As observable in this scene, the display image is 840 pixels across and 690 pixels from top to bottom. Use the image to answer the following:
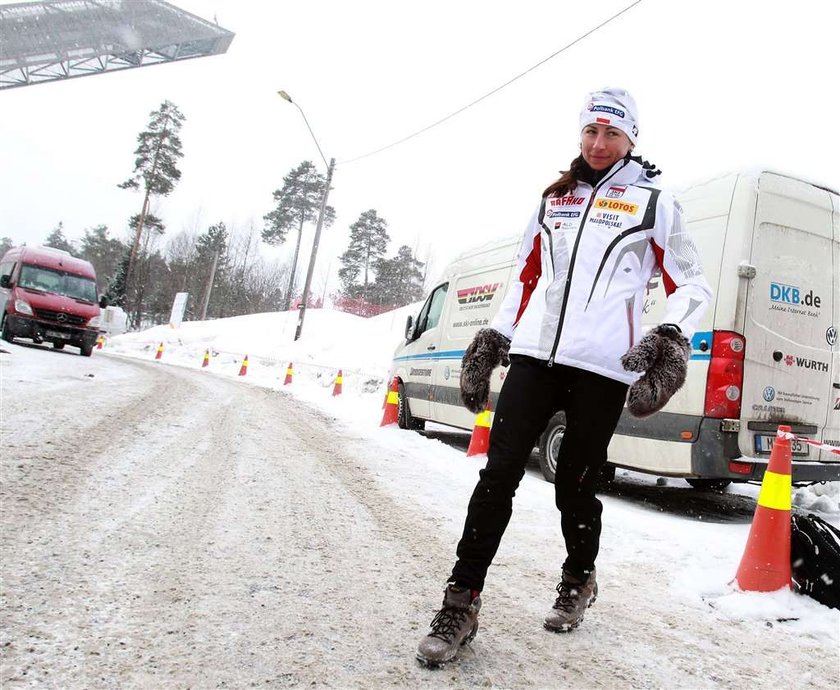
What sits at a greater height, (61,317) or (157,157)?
(157,157)

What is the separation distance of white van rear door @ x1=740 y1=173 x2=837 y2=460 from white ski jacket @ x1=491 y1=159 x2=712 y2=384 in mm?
2467

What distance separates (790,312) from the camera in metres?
4.36

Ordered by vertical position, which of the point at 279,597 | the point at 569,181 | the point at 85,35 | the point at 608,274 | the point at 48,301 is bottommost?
the point at 279,597

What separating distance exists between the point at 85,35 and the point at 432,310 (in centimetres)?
3743

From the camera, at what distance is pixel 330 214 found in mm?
47188

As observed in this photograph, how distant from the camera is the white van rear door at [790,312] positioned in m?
4.21

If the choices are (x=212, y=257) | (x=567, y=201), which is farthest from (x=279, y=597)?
(x=212, y=257)

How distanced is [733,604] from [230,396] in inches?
327

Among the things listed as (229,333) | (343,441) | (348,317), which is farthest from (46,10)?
(343,441)

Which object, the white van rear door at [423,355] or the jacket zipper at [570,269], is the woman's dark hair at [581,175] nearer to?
the jacket zipper at [570,269]

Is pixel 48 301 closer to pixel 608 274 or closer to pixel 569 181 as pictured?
pixel 569 181

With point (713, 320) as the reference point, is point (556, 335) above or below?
below

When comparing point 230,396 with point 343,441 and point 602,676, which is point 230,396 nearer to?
point 343,441

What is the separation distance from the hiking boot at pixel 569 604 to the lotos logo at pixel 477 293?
4.74m
